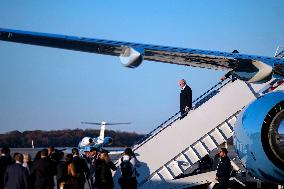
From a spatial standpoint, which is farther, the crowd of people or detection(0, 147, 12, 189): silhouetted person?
detection(0, 147, 12, 189): silhouetted person

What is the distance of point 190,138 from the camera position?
50.4 ft

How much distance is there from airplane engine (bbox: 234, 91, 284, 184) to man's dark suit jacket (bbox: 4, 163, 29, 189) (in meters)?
5.34

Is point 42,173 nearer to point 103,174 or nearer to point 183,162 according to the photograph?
point 103,174

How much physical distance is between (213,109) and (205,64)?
6.54 m

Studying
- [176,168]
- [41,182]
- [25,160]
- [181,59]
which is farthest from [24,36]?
[176,168]

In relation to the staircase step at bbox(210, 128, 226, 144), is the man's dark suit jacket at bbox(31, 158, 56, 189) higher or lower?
lower

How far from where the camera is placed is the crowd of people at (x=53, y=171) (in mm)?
11539

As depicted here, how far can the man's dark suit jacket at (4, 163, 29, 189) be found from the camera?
11.5m

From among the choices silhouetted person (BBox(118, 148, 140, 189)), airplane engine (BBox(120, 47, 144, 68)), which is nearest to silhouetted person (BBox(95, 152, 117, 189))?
silhouetted person (BBox(118, 148, 140, 189))

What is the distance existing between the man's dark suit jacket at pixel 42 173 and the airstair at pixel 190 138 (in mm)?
3254

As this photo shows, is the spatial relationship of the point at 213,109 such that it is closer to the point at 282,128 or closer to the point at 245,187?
the point at 245,187

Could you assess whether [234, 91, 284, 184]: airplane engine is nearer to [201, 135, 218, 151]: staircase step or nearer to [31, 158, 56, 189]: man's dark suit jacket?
[201, 135, 218, 151]: staircase step

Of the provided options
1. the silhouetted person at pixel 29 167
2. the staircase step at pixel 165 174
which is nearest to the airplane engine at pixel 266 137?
the staircase step at pixel 165 174

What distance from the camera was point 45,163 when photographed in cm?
1267
